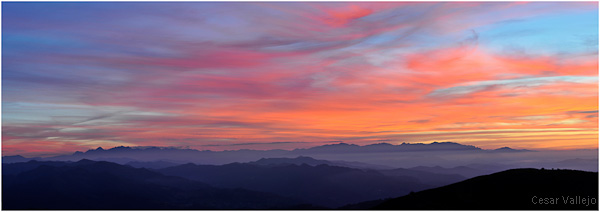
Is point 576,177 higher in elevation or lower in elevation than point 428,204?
higher

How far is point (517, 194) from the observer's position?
141 meters

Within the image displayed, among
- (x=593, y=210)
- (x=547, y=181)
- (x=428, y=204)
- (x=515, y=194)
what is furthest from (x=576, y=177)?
(x=428, y=204)

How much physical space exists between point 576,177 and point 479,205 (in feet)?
112

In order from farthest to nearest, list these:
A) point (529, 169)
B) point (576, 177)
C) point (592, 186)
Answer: point (529, 169) → point (576, 177) → point (592, 186)

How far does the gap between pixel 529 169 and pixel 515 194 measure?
24.5 metres

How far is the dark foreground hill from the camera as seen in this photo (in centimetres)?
13188

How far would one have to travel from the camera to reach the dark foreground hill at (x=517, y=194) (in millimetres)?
131875

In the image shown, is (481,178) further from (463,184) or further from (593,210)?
(593,210)

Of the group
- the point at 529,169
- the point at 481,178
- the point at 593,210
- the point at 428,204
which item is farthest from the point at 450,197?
the point at 593,210

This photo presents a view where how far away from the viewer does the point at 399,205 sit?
5945 inches

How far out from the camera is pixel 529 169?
6334 inches

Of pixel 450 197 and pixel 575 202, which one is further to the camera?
pixel 450 197

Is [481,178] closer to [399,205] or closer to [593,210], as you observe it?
[399,205]

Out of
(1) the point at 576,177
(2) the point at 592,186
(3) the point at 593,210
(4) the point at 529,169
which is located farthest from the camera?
(4) the point at 529,169
